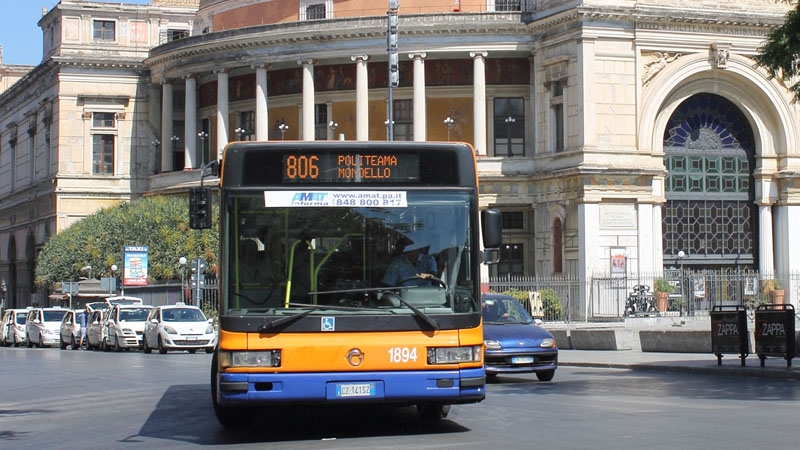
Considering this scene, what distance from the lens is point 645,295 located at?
4606cm

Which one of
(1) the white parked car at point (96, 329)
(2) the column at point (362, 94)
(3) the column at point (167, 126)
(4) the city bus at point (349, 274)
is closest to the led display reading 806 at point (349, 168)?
(4) the city bus at point (349, 274)

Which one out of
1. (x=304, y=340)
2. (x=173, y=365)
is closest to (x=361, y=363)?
(x=304, y=340)

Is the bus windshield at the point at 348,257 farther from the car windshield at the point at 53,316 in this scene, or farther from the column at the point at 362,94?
the column at the point at 362,94

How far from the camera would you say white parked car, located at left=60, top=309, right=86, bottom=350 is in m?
43.5

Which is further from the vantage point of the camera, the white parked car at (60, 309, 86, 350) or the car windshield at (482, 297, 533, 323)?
the white parked car at (60, 309, 86, 350)

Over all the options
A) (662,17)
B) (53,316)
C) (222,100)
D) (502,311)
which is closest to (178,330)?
(53,316)

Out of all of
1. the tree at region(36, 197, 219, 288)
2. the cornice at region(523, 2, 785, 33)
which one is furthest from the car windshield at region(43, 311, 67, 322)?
the cornice at region(523, 2, 785, 33)

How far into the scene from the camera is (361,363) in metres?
12.7

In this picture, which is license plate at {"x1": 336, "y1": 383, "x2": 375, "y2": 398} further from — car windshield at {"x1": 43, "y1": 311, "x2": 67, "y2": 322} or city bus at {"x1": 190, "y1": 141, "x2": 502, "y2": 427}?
car windshield at {"x1": 43, "y1": 311, "x2": 67, "y2": 322}

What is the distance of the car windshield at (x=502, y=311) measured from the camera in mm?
22734

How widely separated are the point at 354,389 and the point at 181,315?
24.6 m

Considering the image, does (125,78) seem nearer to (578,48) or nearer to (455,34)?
(455,34)

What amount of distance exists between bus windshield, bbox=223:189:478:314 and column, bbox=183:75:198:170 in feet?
159

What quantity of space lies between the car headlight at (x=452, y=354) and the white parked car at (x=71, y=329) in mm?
32605
